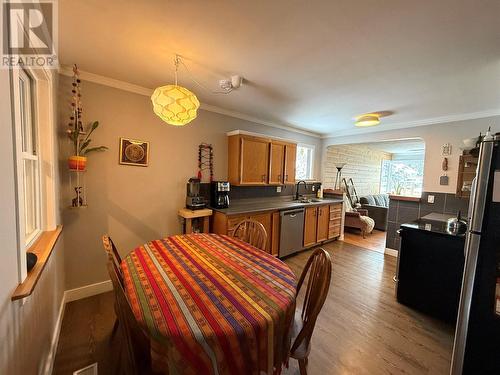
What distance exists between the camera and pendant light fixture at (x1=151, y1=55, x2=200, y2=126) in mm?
1604

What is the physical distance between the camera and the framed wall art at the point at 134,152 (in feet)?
8.04

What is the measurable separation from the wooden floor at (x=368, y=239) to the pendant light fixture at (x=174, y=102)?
4.17m

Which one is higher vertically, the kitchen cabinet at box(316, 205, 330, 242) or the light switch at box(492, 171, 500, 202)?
the light switch at box(492, 171, 500, 202)

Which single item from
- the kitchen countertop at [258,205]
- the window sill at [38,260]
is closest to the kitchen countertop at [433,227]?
the kitchen countertop at [258,205]

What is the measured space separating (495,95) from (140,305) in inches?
157

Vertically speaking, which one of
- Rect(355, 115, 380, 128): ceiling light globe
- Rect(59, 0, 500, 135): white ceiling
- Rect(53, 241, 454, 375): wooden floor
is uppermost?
Rect(59, 0, 500, 135): white ceiling

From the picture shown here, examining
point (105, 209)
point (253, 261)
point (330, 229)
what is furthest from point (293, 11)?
point (330, 229)

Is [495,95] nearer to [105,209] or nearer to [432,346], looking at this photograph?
[432,346]

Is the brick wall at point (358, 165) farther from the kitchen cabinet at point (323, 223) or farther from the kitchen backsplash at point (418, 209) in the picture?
the kitchen backsplash at point (418, 209)

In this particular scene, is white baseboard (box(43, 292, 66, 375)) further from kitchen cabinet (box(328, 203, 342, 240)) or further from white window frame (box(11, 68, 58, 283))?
kitchen cabinet (box(328, 203, 342, 240))

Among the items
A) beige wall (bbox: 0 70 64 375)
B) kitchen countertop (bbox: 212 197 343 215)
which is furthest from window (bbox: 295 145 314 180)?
beige wall (bbox: 0 70 64 375)

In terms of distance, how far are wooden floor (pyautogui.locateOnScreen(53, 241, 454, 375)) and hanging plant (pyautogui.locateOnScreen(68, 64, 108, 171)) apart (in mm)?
1457

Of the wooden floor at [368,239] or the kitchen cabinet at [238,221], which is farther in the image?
the wooden floor at [368,239]

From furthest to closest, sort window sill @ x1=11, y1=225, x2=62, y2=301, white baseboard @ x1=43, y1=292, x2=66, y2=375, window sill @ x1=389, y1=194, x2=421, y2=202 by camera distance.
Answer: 1. window sill @ x1=389, y1=194, x2=421, y2=202
2. white baseboard @ x1=43, y1=292, x2=66, y2=375
3. window sill @ x1=11, y1=225, x2=62, y2=301
